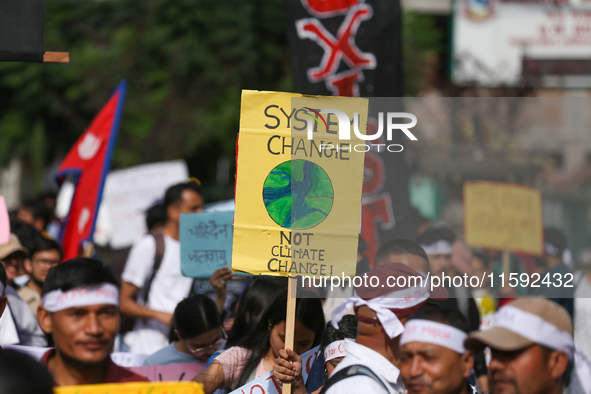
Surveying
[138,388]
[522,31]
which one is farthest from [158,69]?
[522,31]

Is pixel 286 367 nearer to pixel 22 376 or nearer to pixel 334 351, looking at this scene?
pixel 334 351

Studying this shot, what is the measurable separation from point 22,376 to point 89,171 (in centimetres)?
399

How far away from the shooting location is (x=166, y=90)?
16719 millimetres

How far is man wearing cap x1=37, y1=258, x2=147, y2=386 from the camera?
2688 millimetres

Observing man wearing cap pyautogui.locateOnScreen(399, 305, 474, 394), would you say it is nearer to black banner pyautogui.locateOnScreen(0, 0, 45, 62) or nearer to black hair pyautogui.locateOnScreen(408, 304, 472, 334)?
black hair pyautogui.locateOnScreen(408, 304, 472, 334)

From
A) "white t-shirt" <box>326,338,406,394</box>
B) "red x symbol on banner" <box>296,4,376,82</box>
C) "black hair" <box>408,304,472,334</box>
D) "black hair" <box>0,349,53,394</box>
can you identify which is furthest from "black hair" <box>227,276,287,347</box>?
"red x symbol on banner" <box>296,4,376,82</box>

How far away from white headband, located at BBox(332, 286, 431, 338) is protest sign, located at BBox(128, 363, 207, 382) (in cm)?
116

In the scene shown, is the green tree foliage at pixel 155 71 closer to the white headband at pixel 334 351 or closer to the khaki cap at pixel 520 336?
the white headband at pixel 334 351

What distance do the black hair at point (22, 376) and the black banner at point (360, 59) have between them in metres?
3.96

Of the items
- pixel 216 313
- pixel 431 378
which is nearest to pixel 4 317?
pixel 216 313

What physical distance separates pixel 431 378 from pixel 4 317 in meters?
2.33

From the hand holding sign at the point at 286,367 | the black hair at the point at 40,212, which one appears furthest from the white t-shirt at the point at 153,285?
the black hair at the point at 40,212

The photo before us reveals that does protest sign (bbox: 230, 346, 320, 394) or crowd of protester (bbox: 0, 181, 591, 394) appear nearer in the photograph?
crowd of protester (bbox: 0, 181, 591, 394)

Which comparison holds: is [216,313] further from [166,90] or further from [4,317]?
[166,90]
